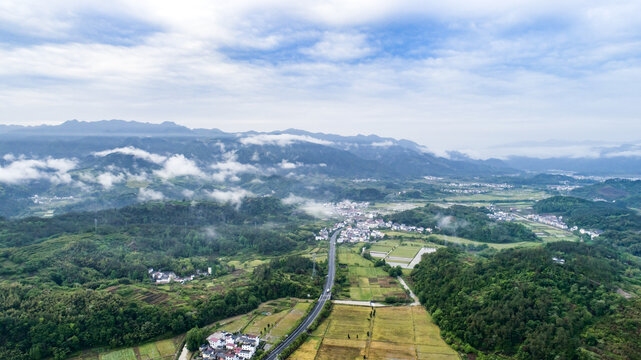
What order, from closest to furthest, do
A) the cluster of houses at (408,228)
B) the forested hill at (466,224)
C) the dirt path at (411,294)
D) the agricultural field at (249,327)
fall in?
the agricultural field at (249,327) → the dirt path at (411,294) → the forested hill at (466,224) → the cluster of houses at (408,228)

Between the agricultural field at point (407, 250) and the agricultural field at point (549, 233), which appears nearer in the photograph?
the agricultural field at point (407, 250)

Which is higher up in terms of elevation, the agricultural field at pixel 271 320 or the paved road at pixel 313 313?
the paved road at pixel 313 313

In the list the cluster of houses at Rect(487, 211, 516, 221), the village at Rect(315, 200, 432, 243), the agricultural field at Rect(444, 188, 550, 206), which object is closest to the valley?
the village at Rect(315, 200, 432, 243)

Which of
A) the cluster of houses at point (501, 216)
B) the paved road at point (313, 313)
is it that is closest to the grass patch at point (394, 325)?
the paved road at point (313, 313)

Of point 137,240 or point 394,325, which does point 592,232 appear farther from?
point 137,240

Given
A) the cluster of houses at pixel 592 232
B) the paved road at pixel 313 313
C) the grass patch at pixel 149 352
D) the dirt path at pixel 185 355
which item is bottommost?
the grass patch at pixel 149 352

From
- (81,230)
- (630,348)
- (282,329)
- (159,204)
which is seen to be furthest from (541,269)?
(159,204)

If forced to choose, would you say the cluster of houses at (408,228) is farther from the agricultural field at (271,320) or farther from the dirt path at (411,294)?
the agricultural field at (271,320)
